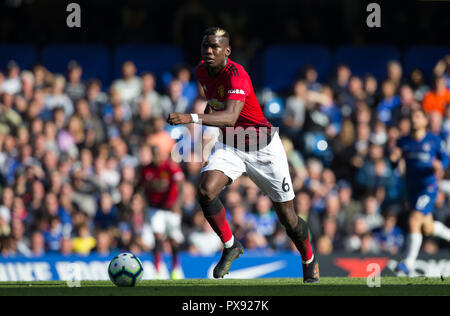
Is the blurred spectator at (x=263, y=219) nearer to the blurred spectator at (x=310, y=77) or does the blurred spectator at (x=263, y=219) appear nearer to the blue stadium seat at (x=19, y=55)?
the blurred spectator at (x=310, y=77)

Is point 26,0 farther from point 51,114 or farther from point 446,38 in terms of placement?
point 446,38

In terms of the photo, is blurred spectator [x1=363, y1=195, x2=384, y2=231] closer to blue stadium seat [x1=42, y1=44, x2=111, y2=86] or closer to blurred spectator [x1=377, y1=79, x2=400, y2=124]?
blurred spectator [x1=377, y1=79, x2=400, y2=124]

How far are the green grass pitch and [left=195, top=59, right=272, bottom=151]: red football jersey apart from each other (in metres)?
1.50

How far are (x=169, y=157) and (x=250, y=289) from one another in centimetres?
653

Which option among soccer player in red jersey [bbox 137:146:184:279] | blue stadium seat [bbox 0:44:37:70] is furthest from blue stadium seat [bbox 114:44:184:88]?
soccer player in red jersey [bbox 137:146:184:279]

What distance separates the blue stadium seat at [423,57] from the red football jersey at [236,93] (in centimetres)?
864

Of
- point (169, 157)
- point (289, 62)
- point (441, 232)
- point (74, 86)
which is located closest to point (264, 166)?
point (441, 232)

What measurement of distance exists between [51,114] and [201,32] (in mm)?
3293

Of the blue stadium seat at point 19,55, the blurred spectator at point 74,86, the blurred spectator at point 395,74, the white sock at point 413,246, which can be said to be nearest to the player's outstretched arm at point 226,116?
the white sock at point 413,246

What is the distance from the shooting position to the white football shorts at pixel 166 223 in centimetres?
1344

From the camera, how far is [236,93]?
8.69m

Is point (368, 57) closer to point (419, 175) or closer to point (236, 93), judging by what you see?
point (419, 175)

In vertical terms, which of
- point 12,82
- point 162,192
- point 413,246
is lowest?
point 413,246

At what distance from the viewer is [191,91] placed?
15898mm
